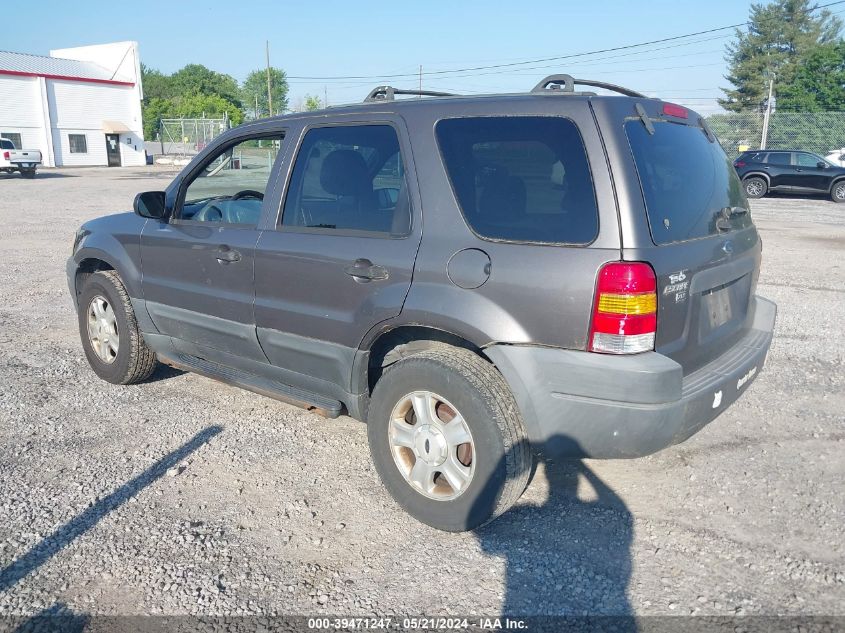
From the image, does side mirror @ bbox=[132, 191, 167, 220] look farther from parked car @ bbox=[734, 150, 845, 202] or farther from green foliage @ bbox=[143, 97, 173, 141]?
green foliage @ bbox=[143, 97, 173, 141]

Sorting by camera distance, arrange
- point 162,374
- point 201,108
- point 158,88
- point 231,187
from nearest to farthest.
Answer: point 231,187
point 162,374
point 201,108
point 158,88

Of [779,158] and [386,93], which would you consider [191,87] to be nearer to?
[779,158]

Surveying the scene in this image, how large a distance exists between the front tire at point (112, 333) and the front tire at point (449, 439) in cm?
225

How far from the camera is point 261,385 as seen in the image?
4074 millimetres

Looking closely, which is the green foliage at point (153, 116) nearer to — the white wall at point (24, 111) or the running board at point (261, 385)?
the white wall at point (24, 111)

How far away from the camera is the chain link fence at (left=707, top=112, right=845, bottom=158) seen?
90.5 ft

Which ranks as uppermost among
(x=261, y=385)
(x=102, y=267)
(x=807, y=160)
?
(x=807, y=160)

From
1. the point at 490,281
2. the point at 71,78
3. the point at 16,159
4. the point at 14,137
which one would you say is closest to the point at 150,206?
the point at 490,281

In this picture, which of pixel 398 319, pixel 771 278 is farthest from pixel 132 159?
pixel 398 319

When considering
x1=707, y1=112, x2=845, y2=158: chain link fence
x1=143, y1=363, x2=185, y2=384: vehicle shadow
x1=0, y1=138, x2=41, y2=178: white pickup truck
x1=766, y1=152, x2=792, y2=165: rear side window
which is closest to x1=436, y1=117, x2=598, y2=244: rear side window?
x1=143, y1=363, x2=185, y2=384: vehicle shadow

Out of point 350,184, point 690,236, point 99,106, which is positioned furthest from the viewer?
point 99,106

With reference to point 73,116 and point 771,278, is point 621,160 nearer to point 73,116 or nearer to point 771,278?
point 771,278

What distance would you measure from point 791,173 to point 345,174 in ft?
72.5

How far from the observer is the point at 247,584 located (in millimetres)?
2852
